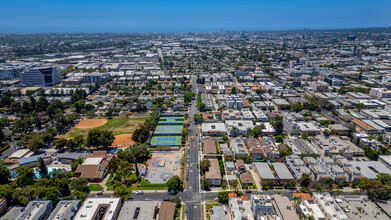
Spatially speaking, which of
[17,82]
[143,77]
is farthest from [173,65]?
[17,82]

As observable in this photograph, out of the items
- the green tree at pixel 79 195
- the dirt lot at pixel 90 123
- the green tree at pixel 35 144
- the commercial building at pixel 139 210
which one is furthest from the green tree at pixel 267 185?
the dirt lot at pixel 90 123

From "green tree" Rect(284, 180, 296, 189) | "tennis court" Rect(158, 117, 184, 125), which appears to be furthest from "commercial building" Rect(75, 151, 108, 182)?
"green tree" Rect(284, 180, 296, 189)

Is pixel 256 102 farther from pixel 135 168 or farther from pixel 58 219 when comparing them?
pixel 58 219

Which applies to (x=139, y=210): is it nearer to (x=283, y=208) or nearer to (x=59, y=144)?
(x=283, y=208)

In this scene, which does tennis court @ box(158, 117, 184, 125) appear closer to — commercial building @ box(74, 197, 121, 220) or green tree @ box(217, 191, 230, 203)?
green tree @ box(217, 191, 230, 203)

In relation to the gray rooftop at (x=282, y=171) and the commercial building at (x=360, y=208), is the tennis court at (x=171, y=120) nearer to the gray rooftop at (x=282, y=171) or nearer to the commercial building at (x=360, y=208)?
the gray rooftop at (x=282, y=171)

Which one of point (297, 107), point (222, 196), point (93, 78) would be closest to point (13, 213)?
point (222, 196)
